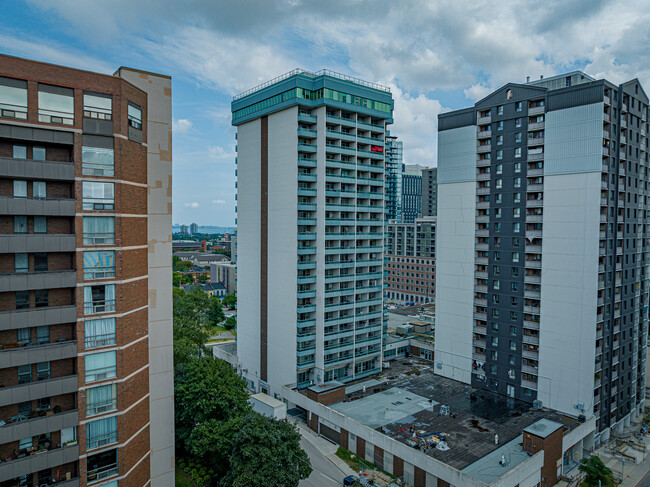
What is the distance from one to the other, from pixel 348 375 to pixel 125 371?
111ft

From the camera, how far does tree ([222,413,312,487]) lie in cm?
2969

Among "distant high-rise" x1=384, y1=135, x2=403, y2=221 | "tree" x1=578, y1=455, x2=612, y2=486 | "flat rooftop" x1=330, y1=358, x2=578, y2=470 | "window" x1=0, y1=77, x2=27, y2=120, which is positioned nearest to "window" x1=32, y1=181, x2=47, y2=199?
"window" x1=0, y1=77, x2=27, y2=120

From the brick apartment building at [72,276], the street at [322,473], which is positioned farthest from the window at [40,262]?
the street at [322,473]

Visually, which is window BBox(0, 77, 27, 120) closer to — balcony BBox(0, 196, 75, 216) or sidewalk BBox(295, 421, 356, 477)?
balcony BBox(0, 196, 75, 216)

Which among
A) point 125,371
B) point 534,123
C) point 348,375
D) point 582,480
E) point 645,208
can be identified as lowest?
point 582,480

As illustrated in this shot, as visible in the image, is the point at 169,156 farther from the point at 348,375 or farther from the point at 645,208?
the point at 645,208

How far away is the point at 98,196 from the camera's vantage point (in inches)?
965

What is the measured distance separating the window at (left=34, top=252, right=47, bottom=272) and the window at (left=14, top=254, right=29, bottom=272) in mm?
420

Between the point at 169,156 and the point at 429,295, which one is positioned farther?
the point at 429,295

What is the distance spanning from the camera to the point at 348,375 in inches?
2119

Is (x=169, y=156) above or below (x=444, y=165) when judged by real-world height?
below

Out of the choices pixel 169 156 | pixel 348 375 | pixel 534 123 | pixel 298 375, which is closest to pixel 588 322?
pixel 534 123

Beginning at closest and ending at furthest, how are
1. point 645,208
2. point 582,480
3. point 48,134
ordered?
point 48,134 → point 582,480 → point 645,208

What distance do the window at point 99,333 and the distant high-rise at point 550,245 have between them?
41388 mm
